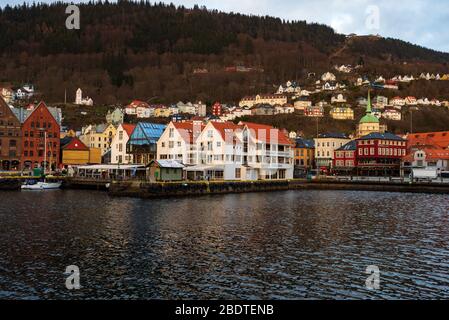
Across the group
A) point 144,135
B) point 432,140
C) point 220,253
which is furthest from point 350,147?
point 220,253

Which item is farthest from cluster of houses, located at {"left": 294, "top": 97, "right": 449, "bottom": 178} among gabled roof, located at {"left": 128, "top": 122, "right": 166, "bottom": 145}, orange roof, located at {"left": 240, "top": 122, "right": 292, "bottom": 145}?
gabled roof, located at {"left": 128, "top": 122, "right": 166, "bottom": 145}

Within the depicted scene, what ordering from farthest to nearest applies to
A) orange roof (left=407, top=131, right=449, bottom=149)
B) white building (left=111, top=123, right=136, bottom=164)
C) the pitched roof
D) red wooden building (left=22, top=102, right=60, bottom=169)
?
orange roof (left=407, top=131, right=449, bottom=149)
red wooden building (left=22, top=102, right=60, bottom=169)
white building (left=111, top=123, right=136, bottom=164)
the pitched roof

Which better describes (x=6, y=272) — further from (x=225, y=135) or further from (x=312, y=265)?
(x=225, y=135)

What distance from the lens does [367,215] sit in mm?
52281

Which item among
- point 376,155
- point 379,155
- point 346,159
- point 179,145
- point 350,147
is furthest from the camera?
point 346,159

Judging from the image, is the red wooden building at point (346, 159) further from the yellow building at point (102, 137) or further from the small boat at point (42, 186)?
the small boat at point (42, 186)

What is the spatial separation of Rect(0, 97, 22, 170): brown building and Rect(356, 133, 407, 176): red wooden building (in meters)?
92.0

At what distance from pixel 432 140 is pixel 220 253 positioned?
120 metres

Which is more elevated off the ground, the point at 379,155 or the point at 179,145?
the point at 179,145

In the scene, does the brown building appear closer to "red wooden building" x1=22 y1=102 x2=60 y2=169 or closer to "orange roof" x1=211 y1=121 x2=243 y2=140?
"red wooden building" x1=22 y1=102 x2=60 y2=169

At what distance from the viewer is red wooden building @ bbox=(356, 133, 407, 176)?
128 metres

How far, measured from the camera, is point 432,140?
134125mm

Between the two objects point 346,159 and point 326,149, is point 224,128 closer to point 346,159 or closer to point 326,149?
point 346,159
